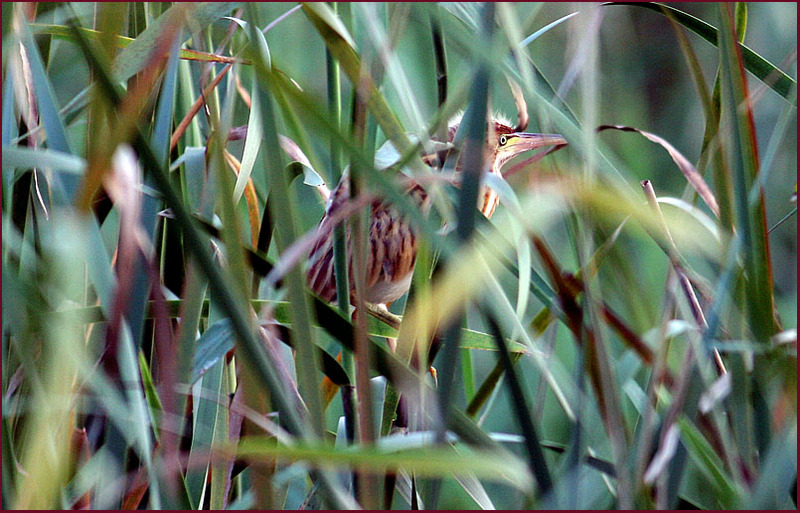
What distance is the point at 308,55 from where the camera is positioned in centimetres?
238

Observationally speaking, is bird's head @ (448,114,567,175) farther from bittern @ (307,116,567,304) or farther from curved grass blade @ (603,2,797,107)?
curved grass blade @ (603,2,797,107)

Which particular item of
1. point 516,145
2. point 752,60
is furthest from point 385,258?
point 752,60

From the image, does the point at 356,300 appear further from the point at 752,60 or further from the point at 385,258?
the point at 385,258

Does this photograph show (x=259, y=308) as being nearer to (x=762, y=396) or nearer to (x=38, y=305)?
(x=38, y=305)

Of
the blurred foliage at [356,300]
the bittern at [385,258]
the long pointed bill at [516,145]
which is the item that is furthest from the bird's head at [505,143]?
the blurred foliage at [356,300]

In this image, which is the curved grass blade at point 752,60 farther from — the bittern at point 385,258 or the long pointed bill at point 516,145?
the long pointed bill at point 516,145

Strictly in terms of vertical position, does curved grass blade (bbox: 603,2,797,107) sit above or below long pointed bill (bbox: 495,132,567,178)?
above

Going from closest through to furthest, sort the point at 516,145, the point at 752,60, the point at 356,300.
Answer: the point at 356,300, the point at 752,60, the point at 516,145

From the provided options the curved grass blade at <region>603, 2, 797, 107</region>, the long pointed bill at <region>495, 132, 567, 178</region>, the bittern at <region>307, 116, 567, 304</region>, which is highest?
the curved grass blade at <region>603, 2, 797, 107</region>

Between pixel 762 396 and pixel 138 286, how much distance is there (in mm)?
391

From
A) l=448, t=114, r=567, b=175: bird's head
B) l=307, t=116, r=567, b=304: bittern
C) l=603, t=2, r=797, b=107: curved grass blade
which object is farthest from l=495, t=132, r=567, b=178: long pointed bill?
l=603, t=2, r=797, b=107: curved grass blade

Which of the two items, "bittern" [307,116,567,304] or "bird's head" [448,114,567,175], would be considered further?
"bird's head" [448,114,567,175]

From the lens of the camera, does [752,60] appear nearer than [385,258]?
Yes

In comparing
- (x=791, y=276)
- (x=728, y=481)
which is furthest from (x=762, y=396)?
(x=791, y=276)
